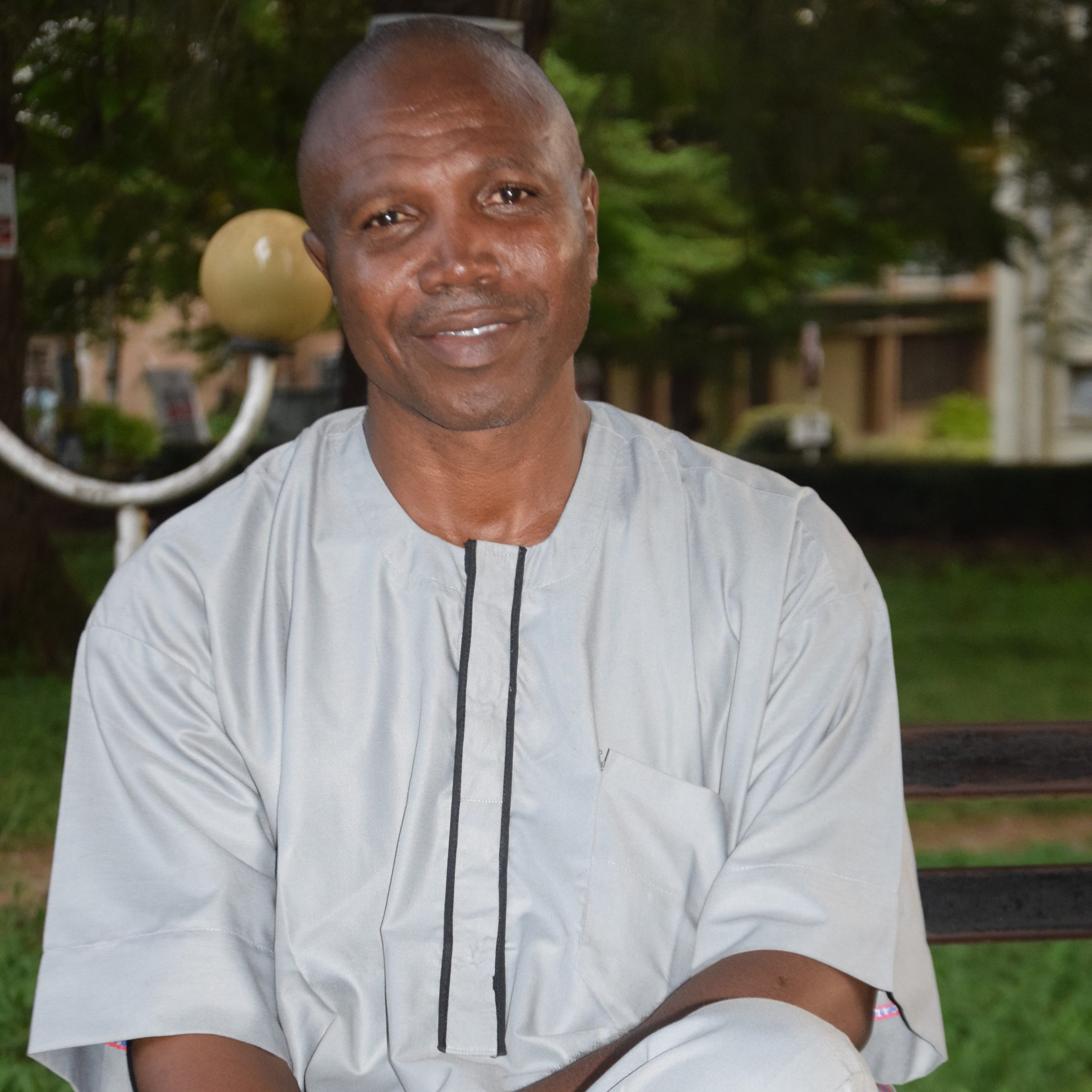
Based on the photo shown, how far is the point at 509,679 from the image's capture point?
6.02 ft

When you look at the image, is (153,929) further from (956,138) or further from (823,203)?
(823,203)

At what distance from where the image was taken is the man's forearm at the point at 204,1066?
165cm

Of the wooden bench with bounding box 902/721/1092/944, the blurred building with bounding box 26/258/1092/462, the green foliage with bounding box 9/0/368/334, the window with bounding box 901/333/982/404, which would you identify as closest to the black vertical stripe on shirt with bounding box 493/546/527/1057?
the wooden bench with bounding box 902/721/1092/944

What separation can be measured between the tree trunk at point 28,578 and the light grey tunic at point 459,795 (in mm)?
5618

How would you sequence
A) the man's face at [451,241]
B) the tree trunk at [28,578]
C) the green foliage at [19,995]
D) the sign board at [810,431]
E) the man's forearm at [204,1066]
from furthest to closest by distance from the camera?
the sign board at [810,431] < the tree trunk at [28,578] < the green foliage at [19,995] < the man's face at [451,241] < the man's forearm at [204,1066]

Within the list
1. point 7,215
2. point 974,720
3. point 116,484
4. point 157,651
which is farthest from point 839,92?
point 157,651

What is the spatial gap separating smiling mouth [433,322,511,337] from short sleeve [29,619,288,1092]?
51 cm

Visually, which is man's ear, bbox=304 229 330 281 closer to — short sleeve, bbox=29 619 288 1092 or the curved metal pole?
short sleeve, bbox=29 619 288 1092

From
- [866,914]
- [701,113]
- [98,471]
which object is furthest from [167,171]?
[98,471]

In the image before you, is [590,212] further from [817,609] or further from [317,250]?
[817,609]

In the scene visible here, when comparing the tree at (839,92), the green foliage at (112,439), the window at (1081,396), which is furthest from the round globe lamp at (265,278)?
the window at (1081,396)

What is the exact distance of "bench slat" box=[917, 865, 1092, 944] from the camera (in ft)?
8.95

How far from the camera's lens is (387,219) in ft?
6.23

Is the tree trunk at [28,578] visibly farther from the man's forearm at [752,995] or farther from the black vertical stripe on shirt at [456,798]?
the man's forearm at [752,995]
